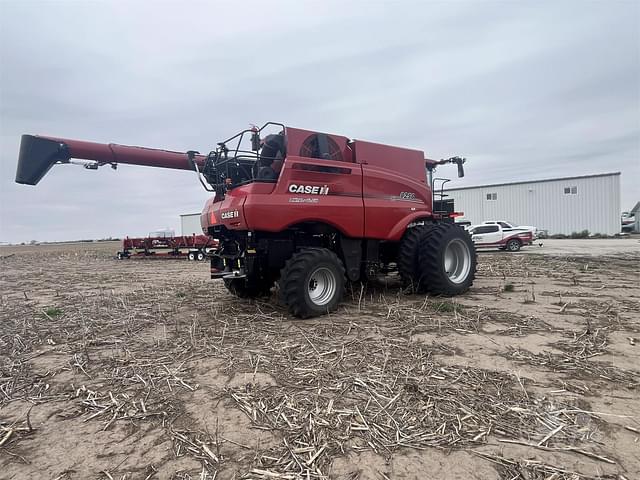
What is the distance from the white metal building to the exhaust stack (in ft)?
121

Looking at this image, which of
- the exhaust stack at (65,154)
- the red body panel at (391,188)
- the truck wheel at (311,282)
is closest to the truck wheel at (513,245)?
the red body panel at (391,188)

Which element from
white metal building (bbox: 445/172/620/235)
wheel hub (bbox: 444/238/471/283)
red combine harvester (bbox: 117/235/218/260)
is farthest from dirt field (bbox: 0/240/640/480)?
white metal building (bbox: 445/172/620/235)

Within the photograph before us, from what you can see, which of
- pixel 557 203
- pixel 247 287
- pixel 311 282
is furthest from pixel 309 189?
pixel 557 203

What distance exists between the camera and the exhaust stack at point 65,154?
668 cm

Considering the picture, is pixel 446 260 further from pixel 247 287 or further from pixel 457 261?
pixel 247 287

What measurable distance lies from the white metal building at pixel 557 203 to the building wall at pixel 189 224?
115 feet

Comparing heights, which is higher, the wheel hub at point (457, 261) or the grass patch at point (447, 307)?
the wheel hub at point (457, 261)

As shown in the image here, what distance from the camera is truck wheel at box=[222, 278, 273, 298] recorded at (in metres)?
7.33

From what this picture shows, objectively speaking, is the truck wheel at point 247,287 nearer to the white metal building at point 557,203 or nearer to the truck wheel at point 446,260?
the truck wheel at point 446,260

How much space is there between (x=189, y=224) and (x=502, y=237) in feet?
143

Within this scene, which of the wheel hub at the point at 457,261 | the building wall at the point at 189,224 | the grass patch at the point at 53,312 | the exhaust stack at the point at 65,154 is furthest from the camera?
the building wall at the point at 189,224

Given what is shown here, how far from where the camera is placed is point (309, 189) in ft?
19.6

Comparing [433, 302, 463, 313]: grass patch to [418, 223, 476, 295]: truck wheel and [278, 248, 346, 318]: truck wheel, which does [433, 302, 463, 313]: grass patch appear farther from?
[278, 248, 346, 318]: truck wheel

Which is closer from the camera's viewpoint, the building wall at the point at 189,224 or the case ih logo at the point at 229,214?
the case ih logo at the point at 229,214
